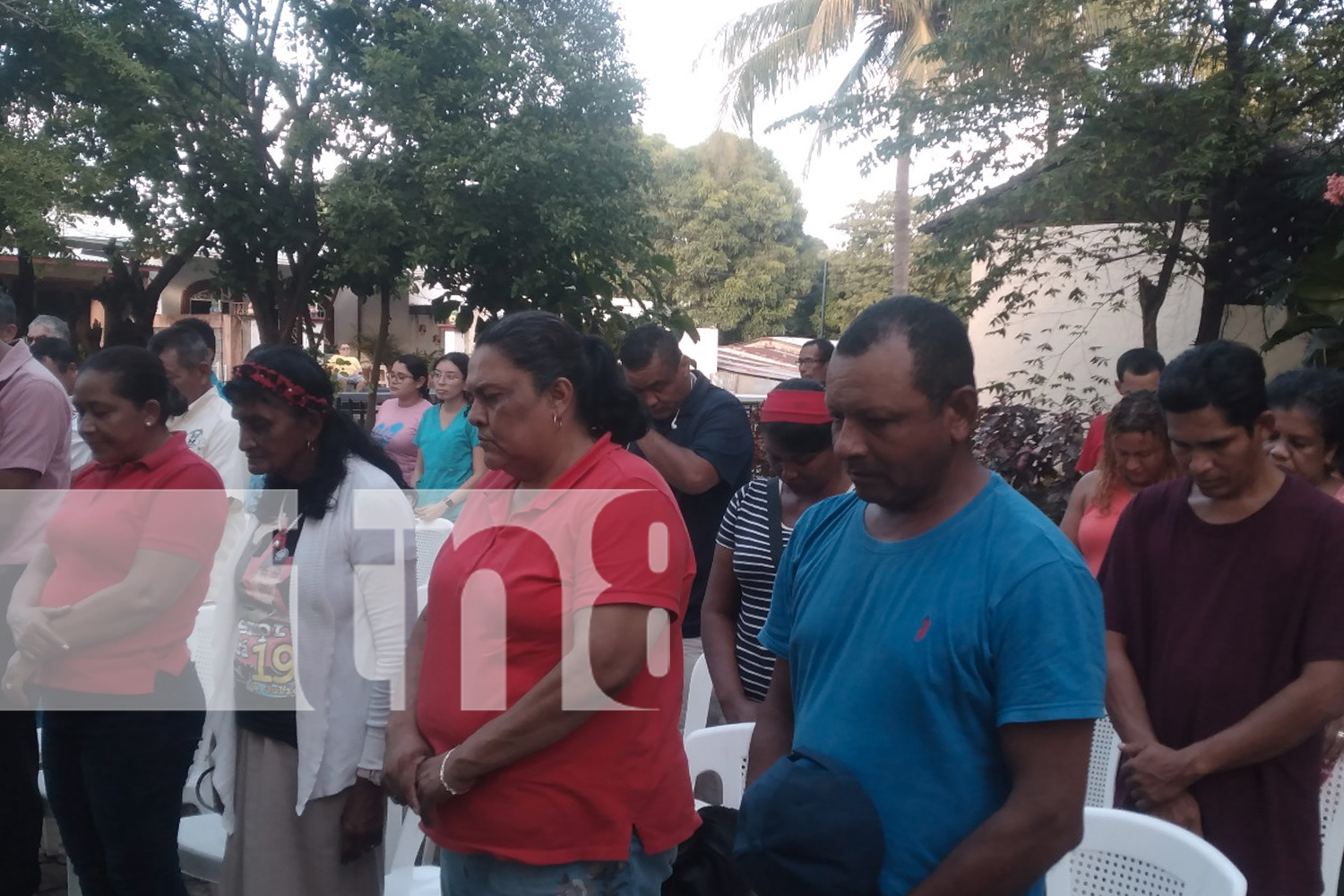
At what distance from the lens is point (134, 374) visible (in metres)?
3.05

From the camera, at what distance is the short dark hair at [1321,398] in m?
3.14

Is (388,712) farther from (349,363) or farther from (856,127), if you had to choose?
(349,363)

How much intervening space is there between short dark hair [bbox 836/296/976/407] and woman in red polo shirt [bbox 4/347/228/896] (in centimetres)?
206

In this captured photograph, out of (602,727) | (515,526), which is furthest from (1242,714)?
(515,526)

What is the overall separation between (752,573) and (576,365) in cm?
99

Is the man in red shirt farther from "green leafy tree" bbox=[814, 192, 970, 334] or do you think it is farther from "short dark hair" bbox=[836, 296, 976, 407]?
"green leafy tree" bbox=[814, 192, 970, 334]

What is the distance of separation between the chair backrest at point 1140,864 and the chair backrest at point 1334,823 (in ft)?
2.21

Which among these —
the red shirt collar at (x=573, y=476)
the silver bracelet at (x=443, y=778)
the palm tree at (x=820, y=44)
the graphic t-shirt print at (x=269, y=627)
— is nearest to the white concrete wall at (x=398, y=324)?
the palm tree at (x=820, y=44)

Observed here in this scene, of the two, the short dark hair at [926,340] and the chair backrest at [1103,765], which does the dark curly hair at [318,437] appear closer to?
the short dark hair at [926,340]

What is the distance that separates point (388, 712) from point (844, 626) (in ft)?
4.68

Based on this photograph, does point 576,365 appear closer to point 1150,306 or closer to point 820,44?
point 1150,306

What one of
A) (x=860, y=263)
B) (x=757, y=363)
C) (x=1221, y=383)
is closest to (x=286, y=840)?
(x=1221, y=383)

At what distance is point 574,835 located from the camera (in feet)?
6.98

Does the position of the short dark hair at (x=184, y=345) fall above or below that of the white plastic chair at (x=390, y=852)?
above
